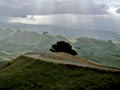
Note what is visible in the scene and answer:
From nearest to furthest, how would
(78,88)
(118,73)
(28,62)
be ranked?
(78,88) < (118,73) < (28,62)

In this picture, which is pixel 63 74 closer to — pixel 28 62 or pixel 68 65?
pixel 68 65

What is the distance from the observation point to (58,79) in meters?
62.1

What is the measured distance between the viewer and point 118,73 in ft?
201

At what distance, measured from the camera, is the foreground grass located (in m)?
55.3

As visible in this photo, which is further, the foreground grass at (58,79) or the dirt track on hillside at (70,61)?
the dirt track on hillside at (70,61)

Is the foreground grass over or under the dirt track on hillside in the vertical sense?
under

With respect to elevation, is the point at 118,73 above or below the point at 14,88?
above

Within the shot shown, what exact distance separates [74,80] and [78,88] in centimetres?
550

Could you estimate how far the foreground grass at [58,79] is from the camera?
5528cm

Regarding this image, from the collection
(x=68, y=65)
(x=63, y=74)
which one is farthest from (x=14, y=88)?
(x=68, y=65)

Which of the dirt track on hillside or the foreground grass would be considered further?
the dirt track on hillside

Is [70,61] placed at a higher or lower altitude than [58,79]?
higher

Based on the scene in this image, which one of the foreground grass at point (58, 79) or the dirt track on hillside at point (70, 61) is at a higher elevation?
the dirt track on hillside at point (70, 61)

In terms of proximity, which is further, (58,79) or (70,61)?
(70,61)
